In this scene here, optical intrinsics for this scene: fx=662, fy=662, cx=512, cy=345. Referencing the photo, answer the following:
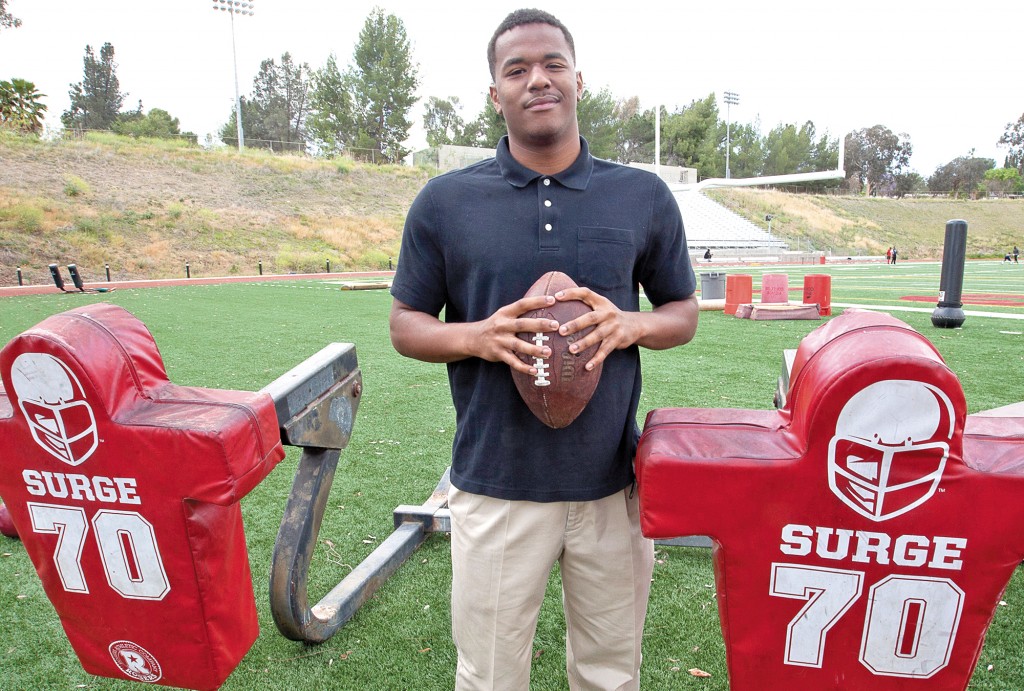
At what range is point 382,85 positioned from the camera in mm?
46469

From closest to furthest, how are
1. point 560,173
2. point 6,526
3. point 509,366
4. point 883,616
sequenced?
point 883,616 → point 509,366 → point 560,173 → point 6,526

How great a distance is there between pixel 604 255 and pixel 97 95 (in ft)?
212

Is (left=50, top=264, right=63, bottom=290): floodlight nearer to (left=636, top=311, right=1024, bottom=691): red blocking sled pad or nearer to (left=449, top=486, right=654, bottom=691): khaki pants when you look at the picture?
(left=449, top=486, right=654, bottom=691): khaki pants

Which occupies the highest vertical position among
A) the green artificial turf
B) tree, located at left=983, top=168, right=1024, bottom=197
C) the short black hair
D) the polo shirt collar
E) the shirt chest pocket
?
tree, located at left=983, top=168, right=1024, bottom=197

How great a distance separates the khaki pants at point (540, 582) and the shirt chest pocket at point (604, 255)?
475 millimetres

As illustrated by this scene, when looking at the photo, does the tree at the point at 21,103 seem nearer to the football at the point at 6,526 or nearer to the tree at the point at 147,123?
the tree at the point at 147,123

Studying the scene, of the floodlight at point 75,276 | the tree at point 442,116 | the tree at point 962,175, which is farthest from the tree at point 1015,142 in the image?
the floodlight at point 75,276

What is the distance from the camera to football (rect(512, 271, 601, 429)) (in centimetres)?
116

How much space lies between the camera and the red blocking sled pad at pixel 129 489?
3.91 ft

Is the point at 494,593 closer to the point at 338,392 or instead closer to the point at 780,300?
the point at 338,392

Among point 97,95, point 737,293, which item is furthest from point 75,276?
point 97,95

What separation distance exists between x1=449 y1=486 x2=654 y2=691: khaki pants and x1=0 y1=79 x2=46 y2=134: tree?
3535cm

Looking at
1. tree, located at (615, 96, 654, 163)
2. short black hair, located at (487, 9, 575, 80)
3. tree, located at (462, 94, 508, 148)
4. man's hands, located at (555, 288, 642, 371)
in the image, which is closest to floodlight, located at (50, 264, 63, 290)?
short black hair, located at (487, 9, 575, 80)

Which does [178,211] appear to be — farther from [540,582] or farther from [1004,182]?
[1004,182]
